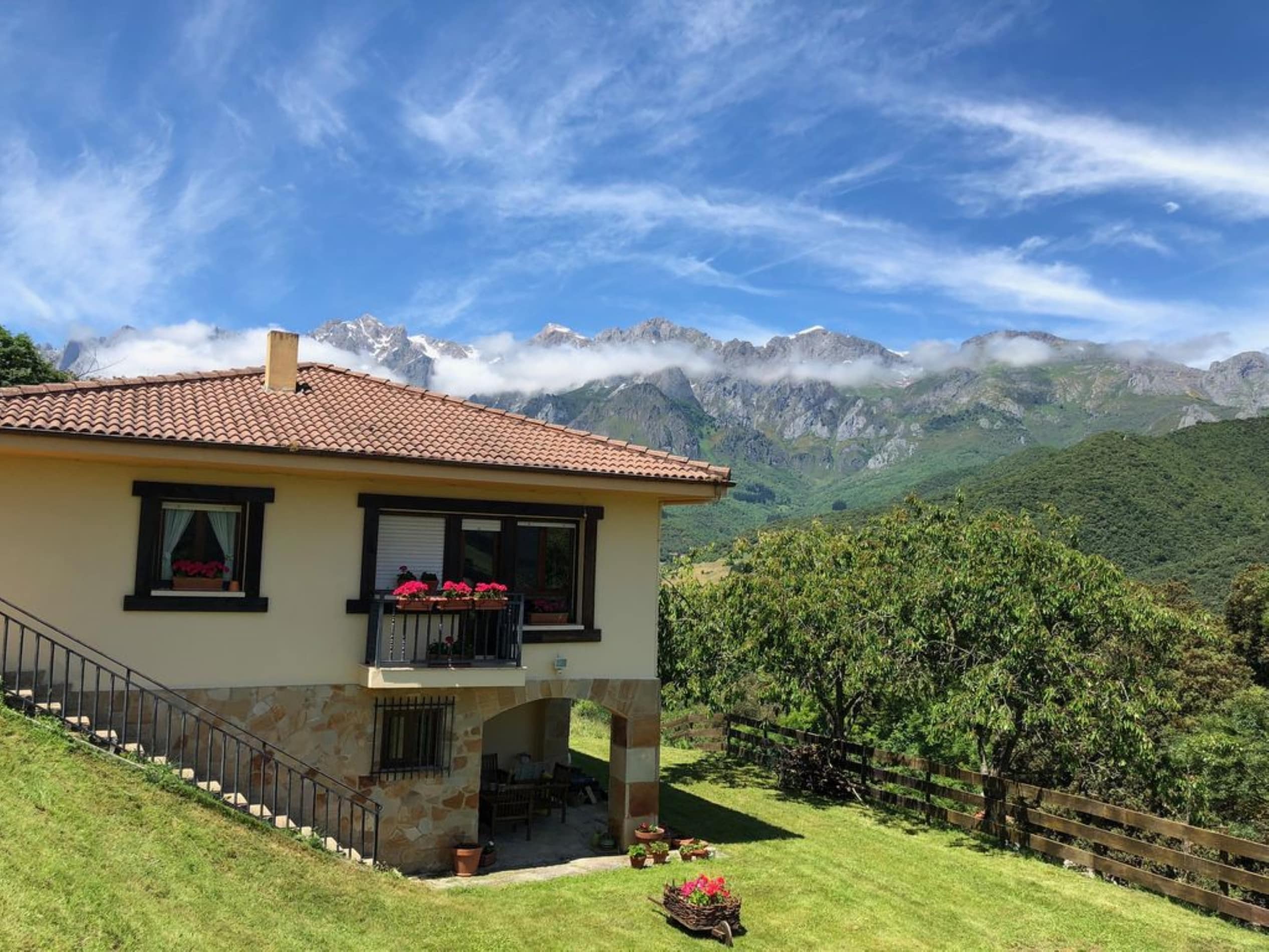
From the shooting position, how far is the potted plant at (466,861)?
39.9 ft

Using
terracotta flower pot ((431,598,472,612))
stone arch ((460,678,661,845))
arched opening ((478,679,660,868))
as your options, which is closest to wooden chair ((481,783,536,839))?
arched opening ((478,679,660,868))

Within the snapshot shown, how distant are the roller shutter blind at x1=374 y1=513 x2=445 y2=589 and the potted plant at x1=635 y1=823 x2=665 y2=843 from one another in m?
5.21

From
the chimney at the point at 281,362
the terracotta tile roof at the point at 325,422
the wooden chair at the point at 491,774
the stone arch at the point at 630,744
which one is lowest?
the wooden chair at the point at 491,774

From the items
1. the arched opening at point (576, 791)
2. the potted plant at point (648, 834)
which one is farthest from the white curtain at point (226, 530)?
the potted plant at point (648, 834)

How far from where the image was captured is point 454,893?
36.6 feet

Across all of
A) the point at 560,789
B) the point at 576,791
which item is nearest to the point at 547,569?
the point at 560,789

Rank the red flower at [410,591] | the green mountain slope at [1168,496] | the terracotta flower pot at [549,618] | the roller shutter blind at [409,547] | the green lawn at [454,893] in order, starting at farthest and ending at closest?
the green mountain slope at [1168,496], the terracotta flower pot at [549,618], the roller shutter blind at [409,547], the red flower at [410,591], the green lawn at [454,893]

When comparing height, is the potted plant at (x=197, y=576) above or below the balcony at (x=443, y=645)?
above

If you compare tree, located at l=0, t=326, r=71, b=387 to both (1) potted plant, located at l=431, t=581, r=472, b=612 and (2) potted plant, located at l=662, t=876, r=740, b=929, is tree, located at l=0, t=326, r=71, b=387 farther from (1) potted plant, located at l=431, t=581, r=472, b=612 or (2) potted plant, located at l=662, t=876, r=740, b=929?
(2) potted plant, located at l=662, t=876, r=740, b=929

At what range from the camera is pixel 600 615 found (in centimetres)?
1377

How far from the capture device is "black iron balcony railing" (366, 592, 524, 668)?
468 inches

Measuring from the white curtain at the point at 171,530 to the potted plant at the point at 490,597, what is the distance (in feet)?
12.7

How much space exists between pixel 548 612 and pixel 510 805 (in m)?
3.46

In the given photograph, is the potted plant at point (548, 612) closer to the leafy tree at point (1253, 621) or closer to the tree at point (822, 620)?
the tree at point (822, 620)
